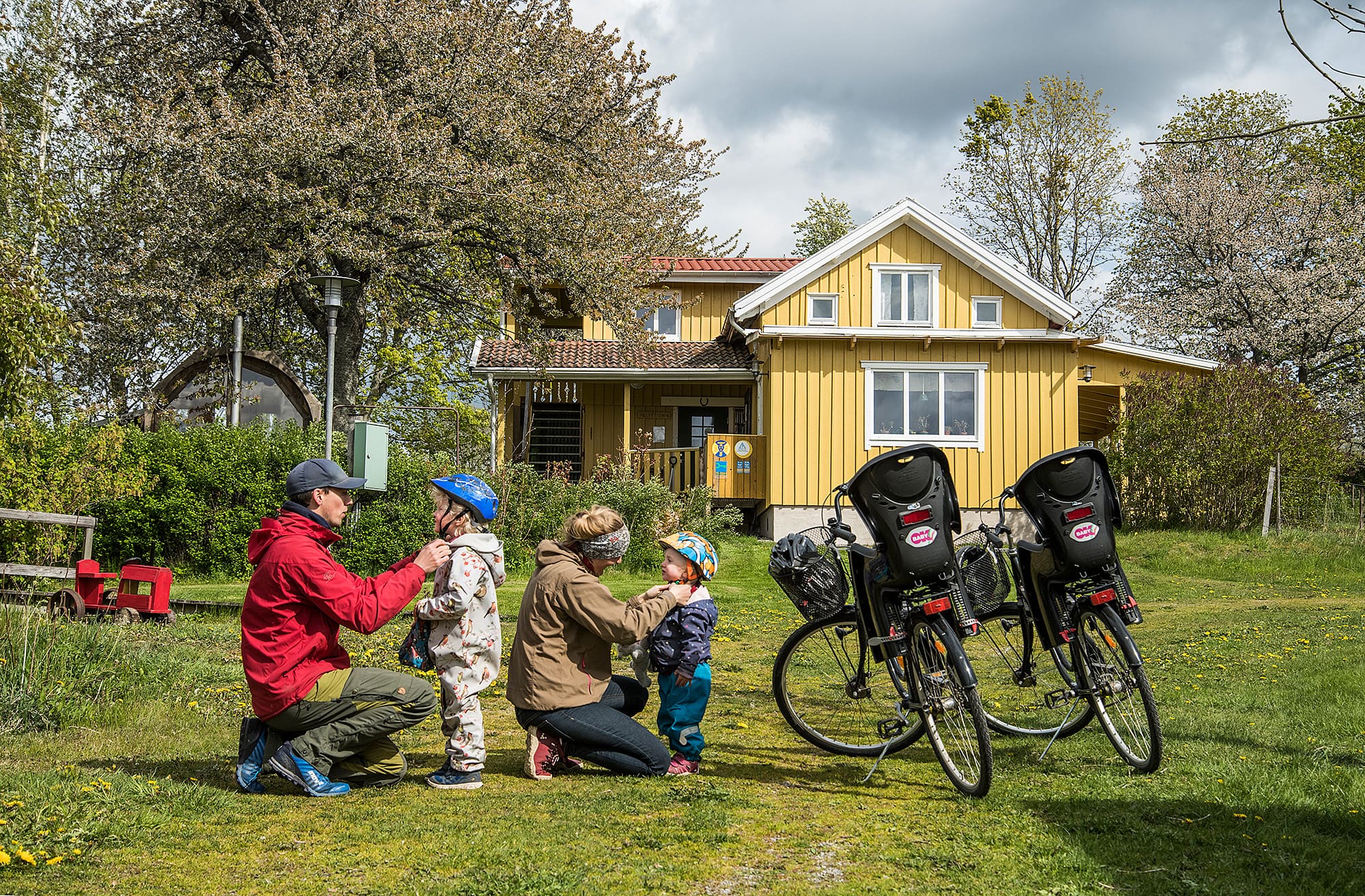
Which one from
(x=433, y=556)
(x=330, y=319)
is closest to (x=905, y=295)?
(x=330, y=319)

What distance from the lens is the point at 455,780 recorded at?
5555 mm

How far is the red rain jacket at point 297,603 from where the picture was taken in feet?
17.0

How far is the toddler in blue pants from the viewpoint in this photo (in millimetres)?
5758

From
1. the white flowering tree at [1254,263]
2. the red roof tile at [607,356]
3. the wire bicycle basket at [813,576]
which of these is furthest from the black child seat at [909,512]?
the white flowering tree at [1254,263]

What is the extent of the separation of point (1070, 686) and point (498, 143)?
55.5 ft

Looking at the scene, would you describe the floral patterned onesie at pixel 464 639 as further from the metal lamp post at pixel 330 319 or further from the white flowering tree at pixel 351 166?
the white flowering tree at pixel 351 166

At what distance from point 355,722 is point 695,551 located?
179 centimetres

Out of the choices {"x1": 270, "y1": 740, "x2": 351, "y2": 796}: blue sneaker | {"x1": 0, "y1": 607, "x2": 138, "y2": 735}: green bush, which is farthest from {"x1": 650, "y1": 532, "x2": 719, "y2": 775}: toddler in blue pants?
{"x1": 0, "y1": 607, "x2": 138, "y2": 735}: green bush

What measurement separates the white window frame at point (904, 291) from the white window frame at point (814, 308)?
71 cm

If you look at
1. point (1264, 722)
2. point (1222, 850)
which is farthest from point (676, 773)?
point (1264, 722)

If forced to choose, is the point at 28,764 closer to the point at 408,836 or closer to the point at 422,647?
the point at 422,647

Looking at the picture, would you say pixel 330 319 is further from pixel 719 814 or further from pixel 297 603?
pixel 719 814

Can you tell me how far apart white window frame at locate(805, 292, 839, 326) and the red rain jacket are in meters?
17.9

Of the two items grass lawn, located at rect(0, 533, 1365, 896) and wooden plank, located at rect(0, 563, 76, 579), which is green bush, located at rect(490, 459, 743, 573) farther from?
grass lawn, located at rect(0, 533, 1365, 896)
